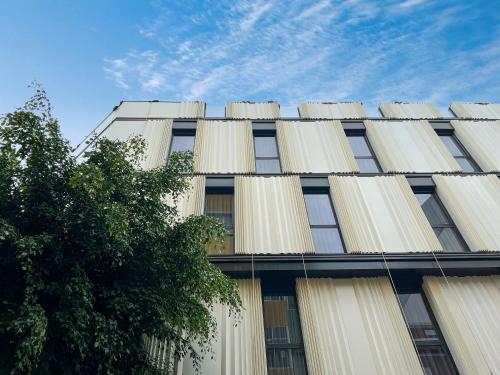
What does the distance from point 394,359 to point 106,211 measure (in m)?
8.18

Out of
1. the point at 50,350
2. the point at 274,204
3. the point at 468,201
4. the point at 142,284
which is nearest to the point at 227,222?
the point at 274,204

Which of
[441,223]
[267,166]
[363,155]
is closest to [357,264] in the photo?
[441,223]

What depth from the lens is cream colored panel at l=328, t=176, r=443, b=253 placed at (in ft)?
34.9

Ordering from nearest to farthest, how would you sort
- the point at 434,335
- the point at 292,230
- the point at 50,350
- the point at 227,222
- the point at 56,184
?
the point at 50,350, the point at 56,184, the point at 434,335, the point at 292,230, the point at 227,222

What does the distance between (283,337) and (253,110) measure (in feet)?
37.3

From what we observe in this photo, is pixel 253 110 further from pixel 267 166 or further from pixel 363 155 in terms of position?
pixel 363 155

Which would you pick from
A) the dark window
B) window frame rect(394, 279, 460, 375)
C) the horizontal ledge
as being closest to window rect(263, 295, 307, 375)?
the horizontal ledge

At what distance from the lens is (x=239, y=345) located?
8.28 meters

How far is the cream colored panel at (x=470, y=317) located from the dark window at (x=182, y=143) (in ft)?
36.8

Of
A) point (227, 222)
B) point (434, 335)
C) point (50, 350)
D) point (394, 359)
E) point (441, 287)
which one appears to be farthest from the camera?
point (227, 222)

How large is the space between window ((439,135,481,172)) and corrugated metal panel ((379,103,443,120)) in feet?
4.72

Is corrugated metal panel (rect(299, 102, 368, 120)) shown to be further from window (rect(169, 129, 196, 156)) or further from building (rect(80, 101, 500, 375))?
window (rect(169, 129, 196, 156))

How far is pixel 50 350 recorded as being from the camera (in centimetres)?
469

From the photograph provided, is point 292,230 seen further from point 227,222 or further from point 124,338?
point 124,338
